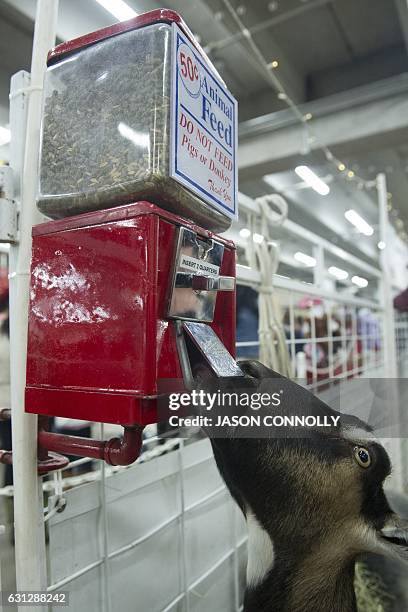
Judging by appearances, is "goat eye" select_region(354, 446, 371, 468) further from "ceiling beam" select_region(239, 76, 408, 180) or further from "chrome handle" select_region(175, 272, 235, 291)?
"ceiling beam" select_region(239, 76, 408, 180)

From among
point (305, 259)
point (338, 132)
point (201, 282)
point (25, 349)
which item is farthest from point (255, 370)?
point (338, 132)

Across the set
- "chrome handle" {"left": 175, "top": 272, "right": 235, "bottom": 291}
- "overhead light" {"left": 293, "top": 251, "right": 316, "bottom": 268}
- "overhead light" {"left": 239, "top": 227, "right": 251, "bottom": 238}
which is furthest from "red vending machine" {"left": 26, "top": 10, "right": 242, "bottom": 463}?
"overhead light" {"left": 293, "top": 251, "right": 316, "bottom": 268}

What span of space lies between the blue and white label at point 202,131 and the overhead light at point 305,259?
1.06 meters

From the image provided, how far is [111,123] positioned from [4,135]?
0.21 metres

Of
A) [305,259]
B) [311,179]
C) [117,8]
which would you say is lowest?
[305,259]

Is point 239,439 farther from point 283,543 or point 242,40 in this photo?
point 242,40

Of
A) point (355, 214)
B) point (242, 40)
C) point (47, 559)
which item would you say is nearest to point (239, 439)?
point (47, 559)

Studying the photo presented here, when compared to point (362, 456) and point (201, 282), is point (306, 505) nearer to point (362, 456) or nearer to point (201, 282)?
point (362, 456)

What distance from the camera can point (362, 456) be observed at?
0.54 meters

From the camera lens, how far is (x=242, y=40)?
1.31 metres

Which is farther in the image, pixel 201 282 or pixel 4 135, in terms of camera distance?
pixel 4 135

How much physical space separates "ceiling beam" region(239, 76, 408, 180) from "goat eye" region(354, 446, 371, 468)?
7.16ft

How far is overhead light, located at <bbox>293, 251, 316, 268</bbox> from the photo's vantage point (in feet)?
5.28

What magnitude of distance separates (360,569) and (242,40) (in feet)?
4.62
